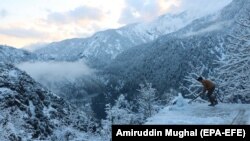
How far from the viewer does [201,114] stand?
17.5 metres

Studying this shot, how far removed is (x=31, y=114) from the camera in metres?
53.0

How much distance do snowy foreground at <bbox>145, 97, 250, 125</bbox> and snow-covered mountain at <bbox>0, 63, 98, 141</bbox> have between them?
25164mm

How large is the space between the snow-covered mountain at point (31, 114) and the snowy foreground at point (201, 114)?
82.6 ft

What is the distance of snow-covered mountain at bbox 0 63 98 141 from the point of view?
46312 millimetres

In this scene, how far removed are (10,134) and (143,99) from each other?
44.1m

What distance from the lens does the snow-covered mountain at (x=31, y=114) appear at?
152 ft

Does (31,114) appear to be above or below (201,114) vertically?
below

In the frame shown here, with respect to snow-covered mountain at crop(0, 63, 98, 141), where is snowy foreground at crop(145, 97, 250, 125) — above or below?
above

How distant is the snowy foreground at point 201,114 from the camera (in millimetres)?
15391

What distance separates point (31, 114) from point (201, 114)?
3835 cm

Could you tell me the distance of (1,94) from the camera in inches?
2045

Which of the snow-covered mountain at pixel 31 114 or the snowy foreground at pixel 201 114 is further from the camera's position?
the snow-covered mountain at pixel 31 114

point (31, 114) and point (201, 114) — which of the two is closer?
point (201, 114)

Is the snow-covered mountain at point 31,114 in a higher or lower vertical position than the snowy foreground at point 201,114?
lower
